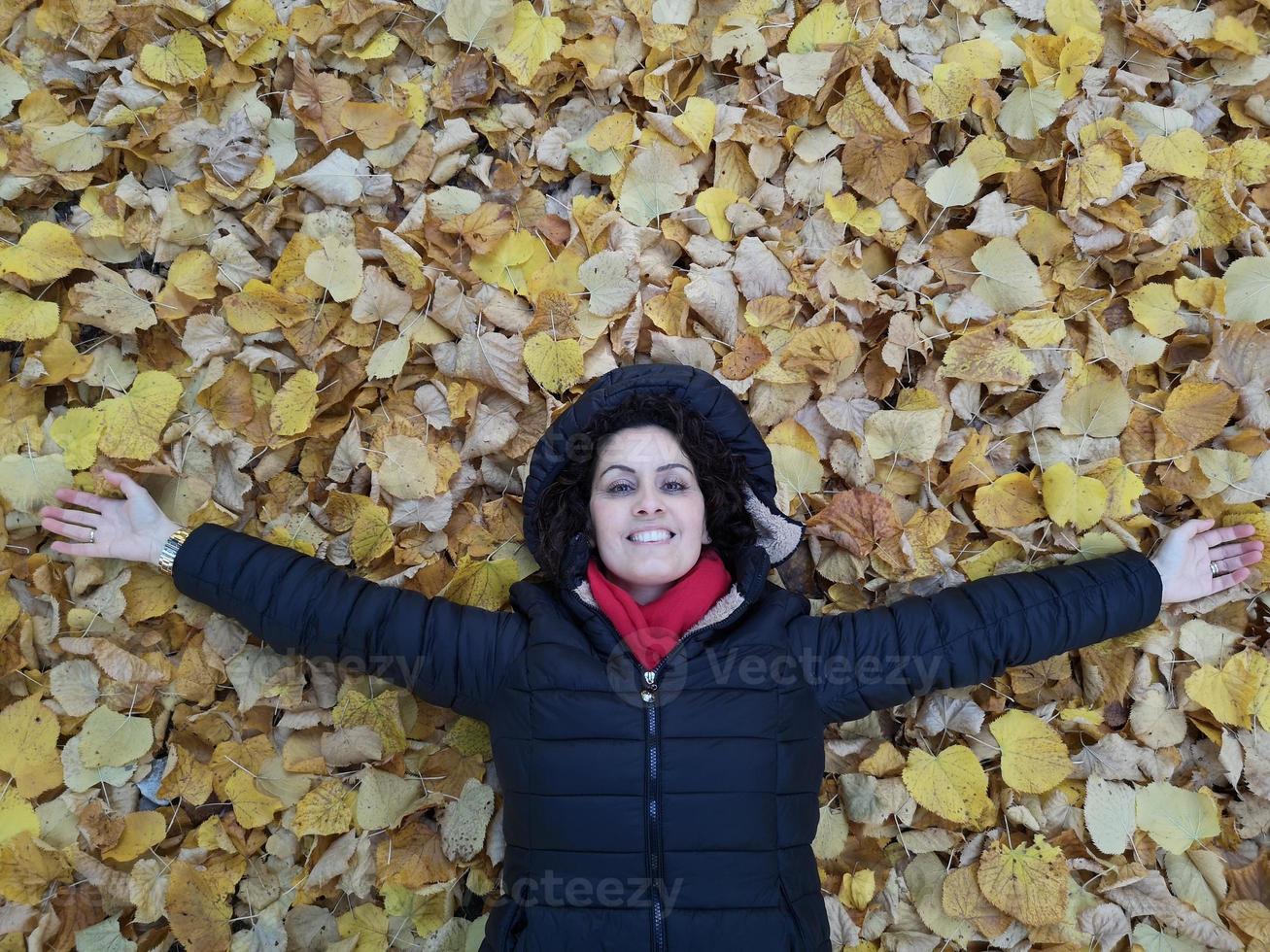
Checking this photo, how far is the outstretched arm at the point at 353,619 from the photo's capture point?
6.10ft

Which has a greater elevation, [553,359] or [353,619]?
[553,359]

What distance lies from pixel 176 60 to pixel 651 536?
1.61 meters

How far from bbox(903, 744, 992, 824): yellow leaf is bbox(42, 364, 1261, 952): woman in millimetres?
264

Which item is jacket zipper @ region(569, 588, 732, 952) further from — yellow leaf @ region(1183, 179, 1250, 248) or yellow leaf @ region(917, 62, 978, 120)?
yellow leaf @ region(1183, 179, 1250, 248)

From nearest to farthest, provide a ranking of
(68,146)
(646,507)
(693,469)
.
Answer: (646,507) → (693,469) → (68,146)

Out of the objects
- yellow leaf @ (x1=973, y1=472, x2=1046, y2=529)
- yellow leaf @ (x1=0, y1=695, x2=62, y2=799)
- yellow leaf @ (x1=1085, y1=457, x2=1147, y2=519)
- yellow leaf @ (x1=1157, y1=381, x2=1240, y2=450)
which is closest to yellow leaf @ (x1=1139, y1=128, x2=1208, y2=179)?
yellow leaf @ (x1=1157, y1=381, x2=1240, y2=450)

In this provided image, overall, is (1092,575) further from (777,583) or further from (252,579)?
(252,579)

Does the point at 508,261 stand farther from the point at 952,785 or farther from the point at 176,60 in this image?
the point at 952,785

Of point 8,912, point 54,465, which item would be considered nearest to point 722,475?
point 54,465

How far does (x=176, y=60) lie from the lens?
2.16 m

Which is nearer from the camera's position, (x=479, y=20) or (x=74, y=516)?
(x=74, y=516)

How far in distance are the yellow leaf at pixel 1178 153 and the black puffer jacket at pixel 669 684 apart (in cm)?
92

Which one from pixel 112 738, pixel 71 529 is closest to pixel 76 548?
pixel 71 529

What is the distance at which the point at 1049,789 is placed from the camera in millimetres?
2082
